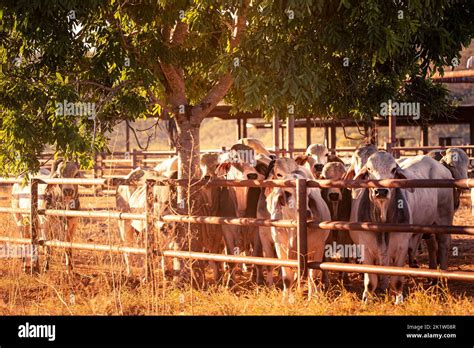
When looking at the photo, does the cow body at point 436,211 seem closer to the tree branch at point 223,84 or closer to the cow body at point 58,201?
the tree branch at point 223,84

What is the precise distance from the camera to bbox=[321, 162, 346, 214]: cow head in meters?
10.4

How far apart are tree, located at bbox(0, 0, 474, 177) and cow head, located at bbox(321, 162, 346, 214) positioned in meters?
0.90

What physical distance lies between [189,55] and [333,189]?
2.58 m

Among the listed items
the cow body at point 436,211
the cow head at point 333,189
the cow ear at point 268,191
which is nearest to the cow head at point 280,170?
the cow ear at point 268,191

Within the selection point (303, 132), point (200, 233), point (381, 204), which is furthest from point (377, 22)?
point (303, 132)

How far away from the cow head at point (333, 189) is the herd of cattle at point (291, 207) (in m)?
0.01

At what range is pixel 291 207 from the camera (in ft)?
31.3

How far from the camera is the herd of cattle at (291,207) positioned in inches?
364

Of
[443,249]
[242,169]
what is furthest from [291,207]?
[443,249]

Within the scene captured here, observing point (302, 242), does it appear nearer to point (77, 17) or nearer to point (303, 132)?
point (77, 17)

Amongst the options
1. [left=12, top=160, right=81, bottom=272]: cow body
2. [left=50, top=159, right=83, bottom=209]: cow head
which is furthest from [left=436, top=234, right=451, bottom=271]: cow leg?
[left=50, top=159, right=83, bottom=209]: cow head

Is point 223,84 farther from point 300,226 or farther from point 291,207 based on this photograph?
point 300,226

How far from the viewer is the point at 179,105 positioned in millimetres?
10852

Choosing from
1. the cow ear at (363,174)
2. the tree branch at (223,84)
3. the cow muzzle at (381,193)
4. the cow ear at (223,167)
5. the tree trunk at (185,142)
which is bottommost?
the cow muzzle at (381,193)
